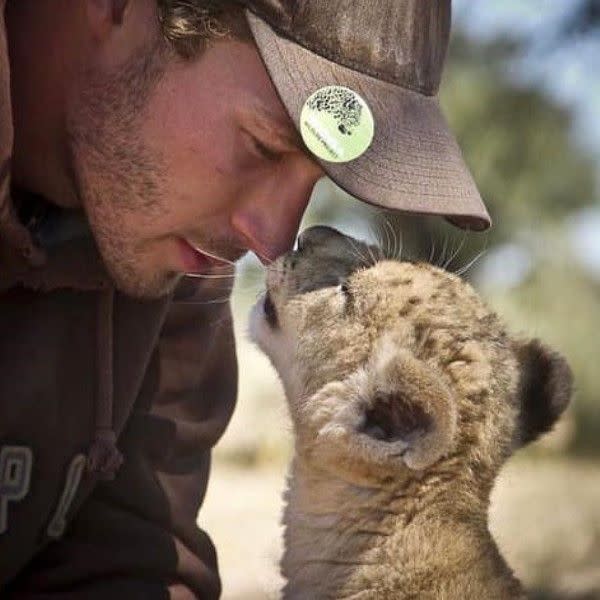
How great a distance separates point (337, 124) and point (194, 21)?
45 centimetres

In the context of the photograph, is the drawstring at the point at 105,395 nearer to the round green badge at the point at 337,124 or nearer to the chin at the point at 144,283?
the chin at the point at 144,283

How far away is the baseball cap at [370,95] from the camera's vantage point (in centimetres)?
370

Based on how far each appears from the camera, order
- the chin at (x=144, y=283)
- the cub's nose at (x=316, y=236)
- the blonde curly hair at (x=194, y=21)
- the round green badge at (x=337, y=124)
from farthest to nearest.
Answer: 1. the cub's nose at (x=316, y=236)
2. the chin at (x=144, y=283)
3. the blonde curly hair at (x=194, y=21)
4. the round green badge at (x=337, y=124)

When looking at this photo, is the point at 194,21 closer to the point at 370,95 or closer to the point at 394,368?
the point at 370,95

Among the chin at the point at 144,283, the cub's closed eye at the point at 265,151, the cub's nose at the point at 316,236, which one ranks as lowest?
the chin at the point at 144,283

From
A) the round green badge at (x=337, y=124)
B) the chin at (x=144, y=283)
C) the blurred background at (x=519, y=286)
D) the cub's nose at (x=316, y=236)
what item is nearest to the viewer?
the round green badge at (x=337, y=124)

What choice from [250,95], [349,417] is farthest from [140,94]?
[349,417]

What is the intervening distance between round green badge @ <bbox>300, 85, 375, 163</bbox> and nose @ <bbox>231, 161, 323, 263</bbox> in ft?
0.55

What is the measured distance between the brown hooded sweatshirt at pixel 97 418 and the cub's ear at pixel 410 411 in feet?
2.68

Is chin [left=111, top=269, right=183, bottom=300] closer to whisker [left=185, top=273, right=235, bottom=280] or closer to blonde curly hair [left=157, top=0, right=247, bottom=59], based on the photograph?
whisker [left=185, top=273, right=235, bottom=280]

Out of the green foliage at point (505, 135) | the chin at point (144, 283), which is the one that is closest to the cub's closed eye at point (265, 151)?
the chin at point (144, 283)

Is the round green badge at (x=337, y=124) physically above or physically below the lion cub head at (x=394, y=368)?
above

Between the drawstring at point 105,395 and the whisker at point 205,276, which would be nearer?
the drawstring at point 105,395

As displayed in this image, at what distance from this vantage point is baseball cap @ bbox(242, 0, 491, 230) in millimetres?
3703
